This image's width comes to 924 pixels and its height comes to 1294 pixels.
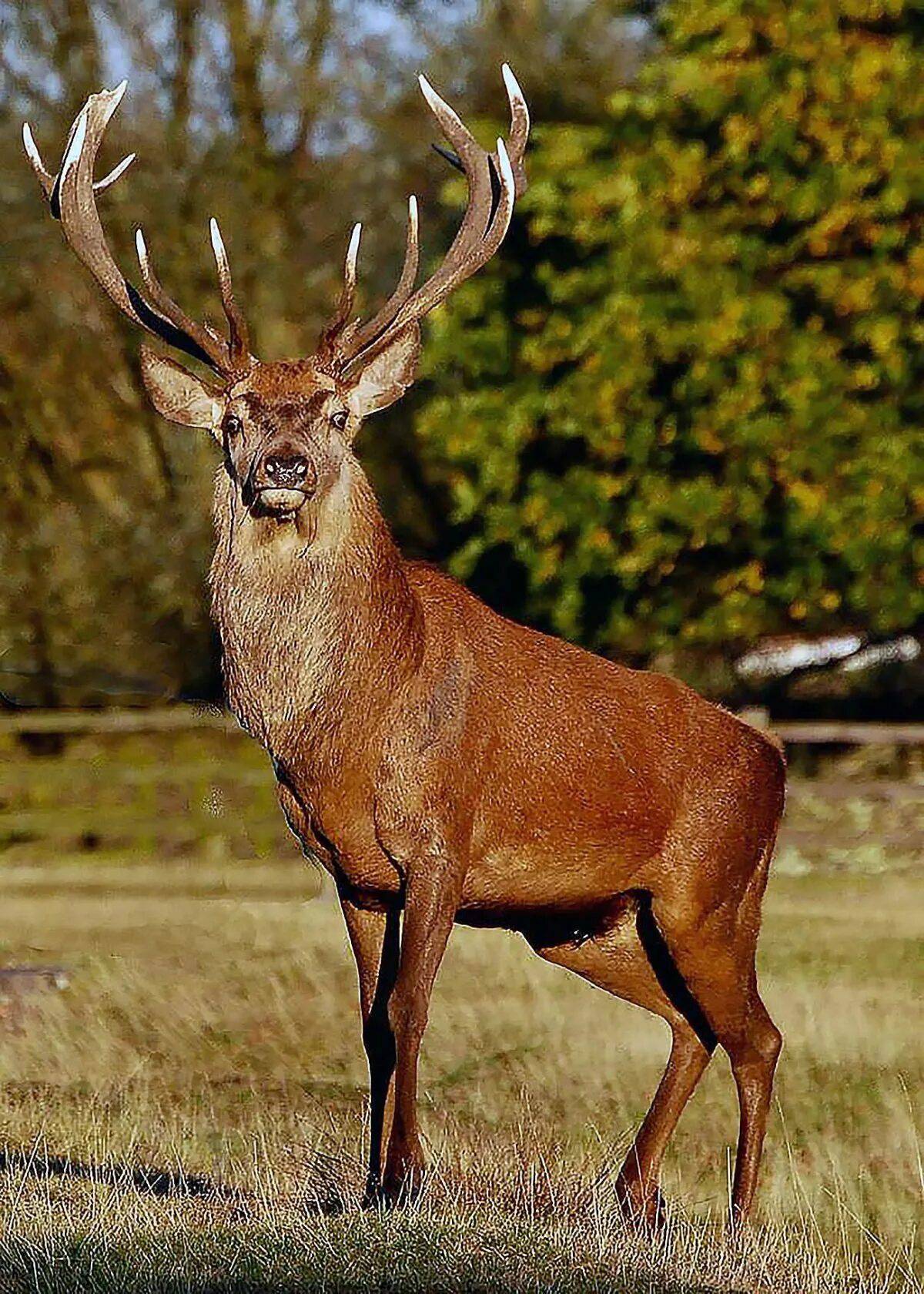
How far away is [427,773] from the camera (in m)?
6.94

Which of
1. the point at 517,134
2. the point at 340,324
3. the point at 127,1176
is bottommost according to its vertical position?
the point at 127,1176

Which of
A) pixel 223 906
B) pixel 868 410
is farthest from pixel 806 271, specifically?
pixel 223 906

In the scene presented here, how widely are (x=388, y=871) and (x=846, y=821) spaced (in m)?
15.1

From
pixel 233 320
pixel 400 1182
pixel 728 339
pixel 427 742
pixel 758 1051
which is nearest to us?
pixel 400 1182

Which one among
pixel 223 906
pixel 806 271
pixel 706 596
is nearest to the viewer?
pixel 223 906

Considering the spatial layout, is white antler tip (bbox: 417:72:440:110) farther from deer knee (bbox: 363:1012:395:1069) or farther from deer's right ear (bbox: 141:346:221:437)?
deer knee (bbox: 363:1012:395:1069)

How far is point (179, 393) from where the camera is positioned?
7297 millimetres

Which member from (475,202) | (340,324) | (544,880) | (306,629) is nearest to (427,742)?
(306,629)

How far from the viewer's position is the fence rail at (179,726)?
20203 millimetres

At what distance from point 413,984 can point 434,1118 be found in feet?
8.76

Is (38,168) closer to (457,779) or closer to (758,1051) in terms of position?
(457,779)

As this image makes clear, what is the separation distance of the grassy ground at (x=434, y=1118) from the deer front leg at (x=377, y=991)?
278mm

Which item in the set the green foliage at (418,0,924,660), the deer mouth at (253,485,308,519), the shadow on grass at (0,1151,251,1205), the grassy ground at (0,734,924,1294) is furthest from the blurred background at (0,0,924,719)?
the deer mouth at (253,485,308,519)

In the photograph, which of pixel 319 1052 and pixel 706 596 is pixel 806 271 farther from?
pixel 319 1052
